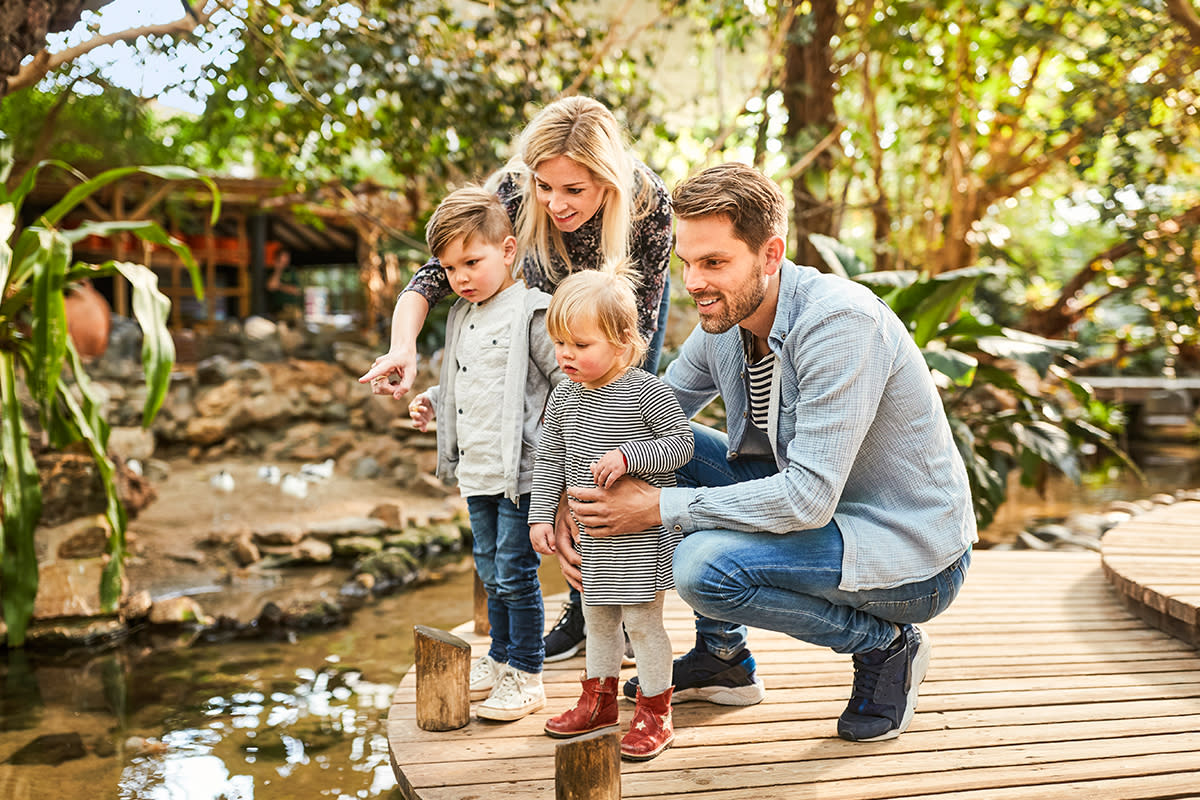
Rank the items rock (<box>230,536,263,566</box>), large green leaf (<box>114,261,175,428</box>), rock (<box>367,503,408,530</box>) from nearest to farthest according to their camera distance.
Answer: large green leaf (<box>114,261,175,428</box>)
rock (<box>230,536,263,566</box>)
rock (<box>367,503,408,530</box>)

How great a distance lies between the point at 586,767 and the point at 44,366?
97.8 inches

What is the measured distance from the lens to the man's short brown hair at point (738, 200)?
172cm

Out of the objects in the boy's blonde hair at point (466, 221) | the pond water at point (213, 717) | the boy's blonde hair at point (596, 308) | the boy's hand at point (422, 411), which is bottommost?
the pond water at point (213, 717)

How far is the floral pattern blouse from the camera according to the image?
87.9 inches

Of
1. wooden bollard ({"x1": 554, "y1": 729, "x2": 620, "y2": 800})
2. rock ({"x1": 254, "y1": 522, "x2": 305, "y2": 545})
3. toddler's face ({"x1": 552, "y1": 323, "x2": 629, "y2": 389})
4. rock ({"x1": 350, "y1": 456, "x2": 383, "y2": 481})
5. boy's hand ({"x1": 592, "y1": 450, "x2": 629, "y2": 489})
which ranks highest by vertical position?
toddler's face ({"x1": 552, "y1": 323, "x2": 629, "y2": 389})

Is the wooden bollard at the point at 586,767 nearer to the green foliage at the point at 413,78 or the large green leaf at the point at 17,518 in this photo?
the large green leaf at the point at 17,518

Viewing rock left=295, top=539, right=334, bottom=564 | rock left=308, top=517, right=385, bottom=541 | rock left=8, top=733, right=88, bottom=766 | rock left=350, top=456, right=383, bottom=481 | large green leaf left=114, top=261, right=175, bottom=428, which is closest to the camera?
rock left=8, top=733, right=88, bottom=766

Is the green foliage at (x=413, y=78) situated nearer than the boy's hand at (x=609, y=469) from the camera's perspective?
No

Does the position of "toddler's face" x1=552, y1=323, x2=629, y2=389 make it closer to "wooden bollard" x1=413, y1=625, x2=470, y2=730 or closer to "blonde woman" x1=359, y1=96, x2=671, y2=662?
"blonde woman" x1=359, y1=96, x2=671, y2=662

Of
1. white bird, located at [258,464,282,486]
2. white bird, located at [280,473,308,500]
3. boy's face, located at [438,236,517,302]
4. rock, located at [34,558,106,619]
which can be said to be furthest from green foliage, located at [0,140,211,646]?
white bird, located at [258,464,282,486]

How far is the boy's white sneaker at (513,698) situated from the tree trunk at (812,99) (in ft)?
12.0

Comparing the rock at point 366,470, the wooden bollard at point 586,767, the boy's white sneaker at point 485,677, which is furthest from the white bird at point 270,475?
the wooden bollard at point 586,767

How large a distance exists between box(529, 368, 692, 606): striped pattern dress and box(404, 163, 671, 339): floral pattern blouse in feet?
1.32

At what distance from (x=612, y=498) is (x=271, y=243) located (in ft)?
43.8
